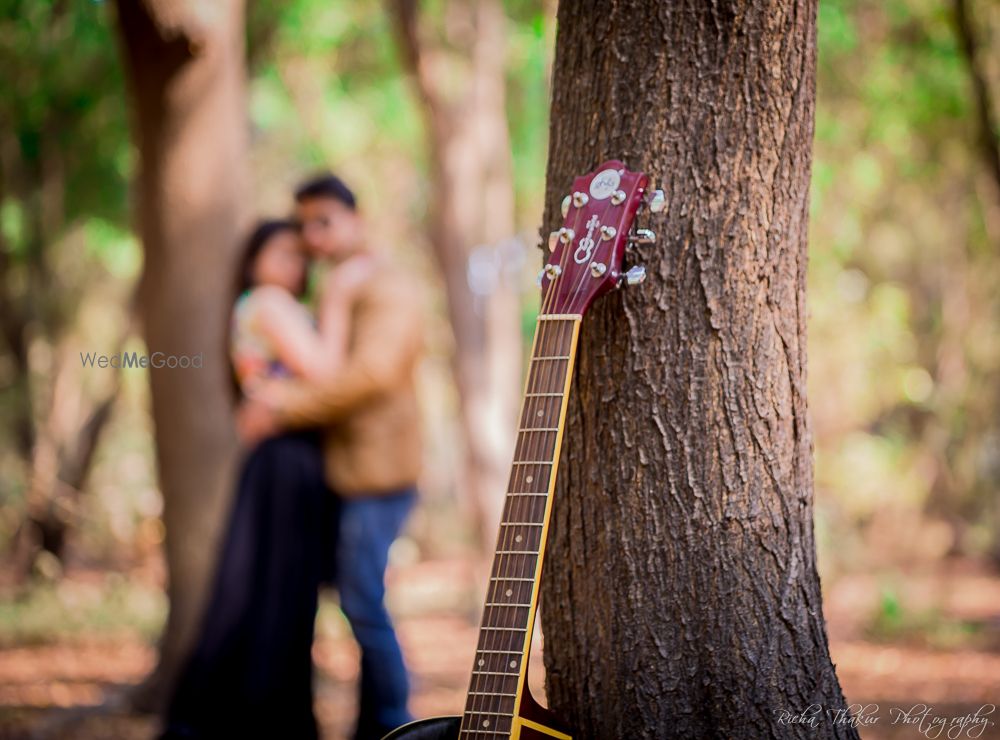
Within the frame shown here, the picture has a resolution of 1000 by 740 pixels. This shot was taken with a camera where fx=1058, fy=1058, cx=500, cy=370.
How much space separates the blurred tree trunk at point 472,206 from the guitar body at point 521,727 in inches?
247

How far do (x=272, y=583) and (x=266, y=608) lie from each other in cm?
10

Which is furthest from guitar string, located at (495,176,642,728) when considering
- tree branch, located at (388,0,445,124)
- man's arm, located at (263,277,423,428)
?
tree branch, located at (388,0,445,124)

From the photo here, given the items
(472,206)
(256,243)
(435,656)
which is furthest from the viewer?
(472,206)

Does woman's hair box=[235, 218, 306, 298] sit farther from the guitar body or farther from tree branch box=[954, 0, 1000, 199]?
tree branch box=[954, 0, 1000, 199]

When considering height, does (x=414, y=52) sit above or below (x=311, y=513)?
above

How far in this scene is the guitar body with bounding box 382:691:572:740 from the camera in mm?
2262

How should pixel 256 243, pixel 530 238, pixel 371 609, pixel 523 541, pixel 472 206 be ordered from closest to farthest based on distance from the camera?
pixel 523 541
pixel 371 609
pixel 256 243
pixel 472 206
pixel 530 238

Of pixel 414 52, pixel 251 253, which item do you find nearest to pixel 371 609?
pixel 251 253

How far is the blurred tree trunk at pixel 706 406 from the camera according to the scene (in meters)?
2.44

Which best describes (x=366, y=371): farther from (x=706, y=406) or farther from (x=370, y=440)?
(x=706, y=406)

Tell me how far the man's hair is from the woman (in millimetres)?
290

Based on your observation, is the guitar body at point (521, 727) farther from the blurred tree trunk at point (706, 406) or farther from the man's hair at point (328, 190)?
the man's hair at point (328, 190)

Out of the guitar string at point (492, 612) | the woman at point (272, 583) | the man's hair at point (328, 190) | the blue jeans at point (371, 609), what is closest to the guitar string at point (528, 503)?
the guitar string at point (492, 612)

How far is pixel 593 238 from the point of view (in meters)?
2.42
